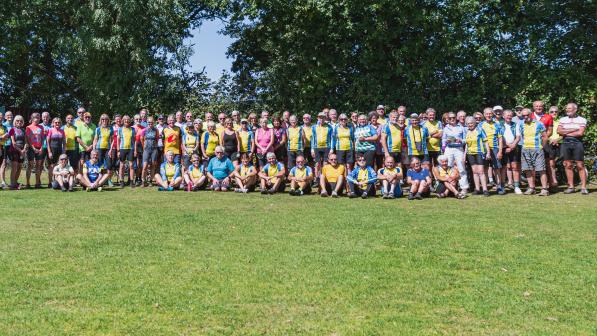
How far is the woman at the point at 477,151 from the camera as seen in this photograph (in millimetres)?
12750

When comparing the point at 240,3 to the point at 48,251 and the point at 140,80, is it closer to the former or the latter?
the point at 140,80

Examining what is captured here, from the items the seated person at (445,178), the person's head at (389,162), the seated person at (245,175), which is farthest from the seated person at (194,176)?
the seated person at (445,178)

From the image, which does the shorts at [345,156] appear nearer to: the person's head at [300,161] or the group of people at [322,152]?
the group of people at [322,152]

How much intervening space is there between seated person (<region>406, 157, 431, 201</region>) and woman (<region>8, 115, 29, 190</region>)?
921 cm

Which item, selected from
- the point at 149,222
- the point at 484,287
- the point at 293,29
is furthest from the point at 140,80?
the point at 484,287

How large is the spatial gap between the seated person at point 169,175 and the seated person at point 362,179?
4186mm

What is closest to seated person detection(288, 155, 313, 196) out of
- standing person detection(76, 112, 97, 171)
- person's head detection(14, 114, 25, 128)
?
standing person detection(76, 112, 97, 171)

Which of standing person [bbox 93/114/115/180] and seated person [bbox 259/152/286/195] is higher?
standing person [bbox 93/114/115/180]

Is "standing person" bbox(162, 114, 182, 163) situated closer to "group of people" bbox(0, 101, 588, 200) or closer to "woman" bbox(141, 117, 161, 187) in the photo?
"group of people" bbox(0, 101, 588, 200)

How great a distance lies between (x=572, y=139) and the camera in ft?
42.1

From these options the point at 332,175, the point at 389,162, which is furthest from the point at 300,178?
the point at 389,162

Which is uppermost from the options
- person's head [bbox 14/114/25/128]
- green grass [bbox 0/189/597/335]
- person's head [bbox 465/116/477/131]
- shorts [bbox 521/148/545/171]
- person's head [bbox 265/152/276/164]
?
person's head [bbox 14/114/25/128]

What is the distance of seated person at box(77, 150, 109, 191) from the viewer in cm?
1377

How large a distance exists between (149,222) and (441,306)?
5.33m
